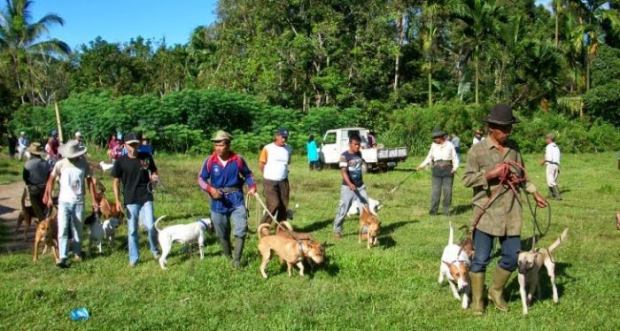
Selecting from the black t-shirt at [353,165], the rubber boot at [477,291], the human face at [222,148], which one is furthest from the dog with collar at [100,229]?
the rubber boot at [477,291]

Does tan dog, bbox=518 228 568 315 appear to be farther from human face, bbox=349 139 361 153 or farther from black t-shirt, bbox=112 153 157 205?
black t-shirt, bbox=112 153 157 205

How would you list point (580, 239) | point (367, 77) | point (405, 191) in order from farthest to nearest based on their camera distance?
point (367, 77), point (405, 191), point (580, 239)

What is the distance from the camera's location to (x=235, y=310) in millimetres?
6121

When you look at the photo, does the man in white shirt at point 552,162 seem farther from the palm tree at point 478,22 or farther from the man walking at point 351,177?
the palm tree at point 478,22

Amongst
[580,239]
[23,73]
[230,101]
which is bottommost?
[580,239]

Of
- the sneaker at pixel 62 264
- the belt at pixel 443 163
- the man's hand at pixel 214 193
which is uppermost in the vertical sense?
the belt at pixel 443 163

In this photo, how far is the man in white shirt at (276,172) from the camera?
9.63m

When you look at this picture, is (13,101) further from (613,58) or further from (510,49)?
(613,58)

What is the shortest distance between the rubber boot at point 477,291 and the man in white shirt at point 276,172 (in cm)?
428

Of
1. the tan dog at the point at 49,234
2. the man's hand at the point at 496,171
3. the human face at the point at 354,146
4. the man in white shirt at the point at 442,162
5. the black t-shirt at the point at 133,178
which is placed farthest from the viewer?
the man in white shirt at the point at 442,162

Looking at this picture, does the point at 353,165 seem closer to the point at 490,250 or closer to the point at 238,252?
the point at 238,252

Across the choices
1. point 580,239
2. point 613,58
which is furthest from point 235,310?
point 613,58

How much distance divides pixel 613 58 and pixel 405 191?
2379 centimetres

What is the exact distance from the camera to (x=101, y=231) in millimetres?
9055
